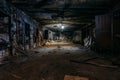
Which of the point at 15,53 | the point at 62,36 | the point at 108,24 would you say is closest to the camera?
the point at 15,53

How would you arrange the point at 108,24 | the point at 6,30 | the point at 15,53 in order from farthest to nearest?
the point at 108,24 < the point at 15,53 < the point at 6,30

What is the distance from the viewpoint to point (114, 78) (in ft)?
9.13

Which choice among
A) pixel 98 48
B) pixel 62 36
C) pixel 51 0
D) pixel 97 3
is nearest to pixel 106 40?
pixel 98 48

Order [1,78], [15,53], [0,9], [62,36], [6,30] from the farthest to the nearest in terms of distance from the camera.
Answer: [62,36], [15,53], [6,30], [0,9], [1,78]

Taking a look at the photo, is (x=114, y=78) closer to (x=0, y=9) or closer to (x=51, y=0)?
(x=51, y=0)

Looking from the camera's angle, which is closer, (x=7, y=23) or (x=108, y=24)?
(x=7, y=23)

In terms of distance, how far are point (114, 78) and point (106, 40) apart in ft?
13.1

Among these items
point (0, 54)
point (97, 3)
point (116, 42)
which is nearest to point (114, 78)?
point (116, 42)

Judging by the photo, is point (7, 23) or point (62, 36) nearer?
point (7, 23)

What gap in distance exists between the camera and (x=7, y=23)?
5379 millimetres

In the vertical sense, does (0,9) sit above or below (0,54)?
above

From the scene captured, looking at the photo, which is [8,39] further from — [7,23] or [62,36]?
[62,36]

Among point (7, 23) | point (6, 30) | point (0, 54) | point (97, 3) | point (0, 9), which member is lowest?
point (0, 54)

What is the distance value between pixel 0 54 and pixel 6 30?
1.21 meters
